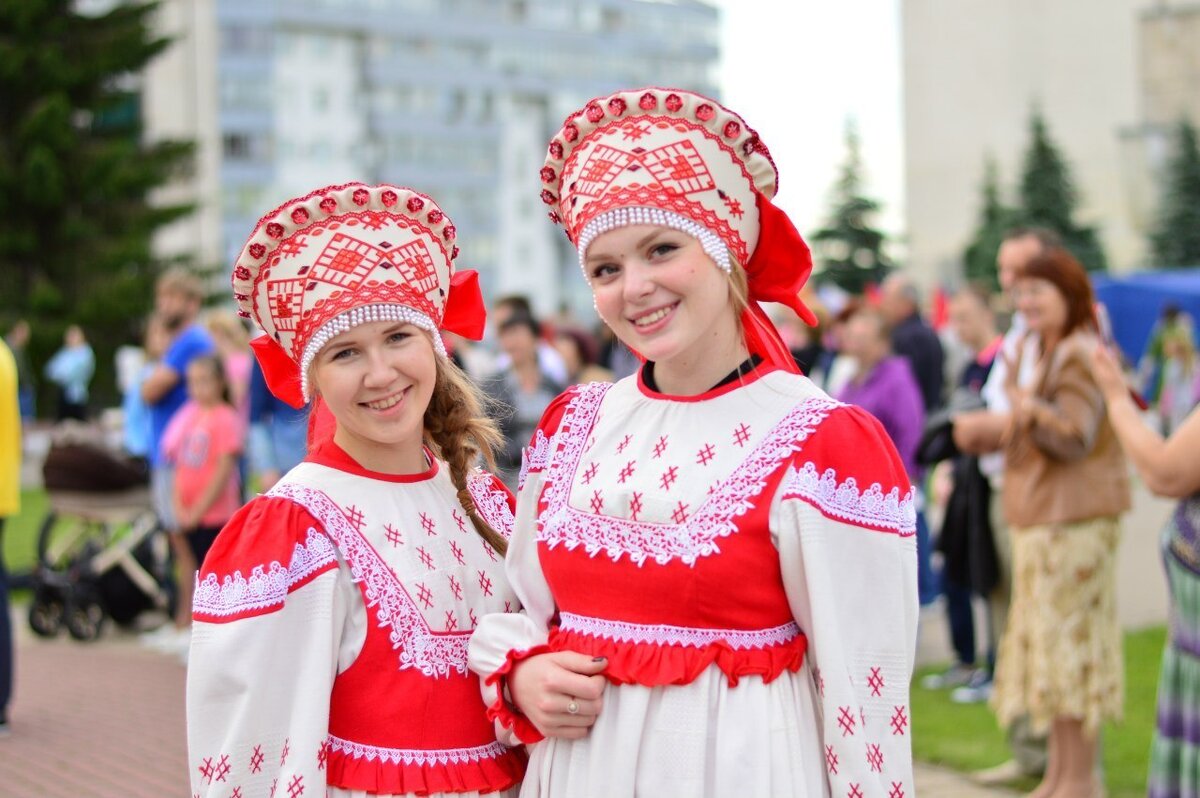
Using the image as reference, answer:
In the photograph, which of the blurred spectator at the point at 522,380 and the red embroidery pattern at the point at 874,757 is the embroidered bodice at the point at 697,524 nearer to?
the red embroidery pattern at the point at 874,757

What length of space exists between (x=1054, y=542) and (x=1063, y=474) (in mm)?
255

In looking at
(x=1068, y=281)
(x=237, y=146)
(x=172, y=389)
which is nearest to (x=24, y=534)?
(x=172, y=389)

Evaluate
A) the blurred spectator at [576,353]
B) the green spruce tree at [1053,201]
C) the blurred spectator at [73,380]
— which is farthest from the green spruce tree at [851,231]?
the blurred spectator at [576,353]

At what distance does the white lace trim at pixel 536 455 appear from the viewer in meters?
2.76

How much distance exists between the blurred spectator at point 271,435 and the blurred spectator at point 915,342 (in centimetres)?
376

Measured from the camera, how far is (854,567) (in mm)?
2322

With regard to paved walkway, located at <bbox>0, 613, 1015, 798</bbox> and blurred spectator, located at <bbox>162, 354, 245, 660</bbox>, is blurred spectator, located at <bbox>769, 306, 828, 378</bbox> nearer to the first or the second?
blurred spectator, located at <bbox>162, 354, 245, 660</bbox>

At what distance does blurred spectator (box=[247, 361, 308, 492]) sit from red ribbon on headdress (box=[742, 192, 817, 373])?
547 cm

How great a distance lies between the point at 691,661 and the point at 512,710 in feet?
1.45

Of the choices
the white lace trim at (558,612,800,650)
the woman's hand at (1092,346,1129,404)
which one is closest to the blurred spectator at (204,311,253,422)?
the woman's hand at (1092,346,1129,404)

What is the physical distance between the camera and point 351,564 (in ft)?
8.73

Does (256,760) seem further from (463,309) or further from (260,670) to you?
(463,309)

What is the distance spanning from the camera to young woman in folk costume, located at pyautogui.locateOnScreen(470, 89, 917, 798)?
7.63 feet

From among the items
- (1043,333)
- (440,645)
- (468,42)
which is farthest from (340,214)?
(468,42)
